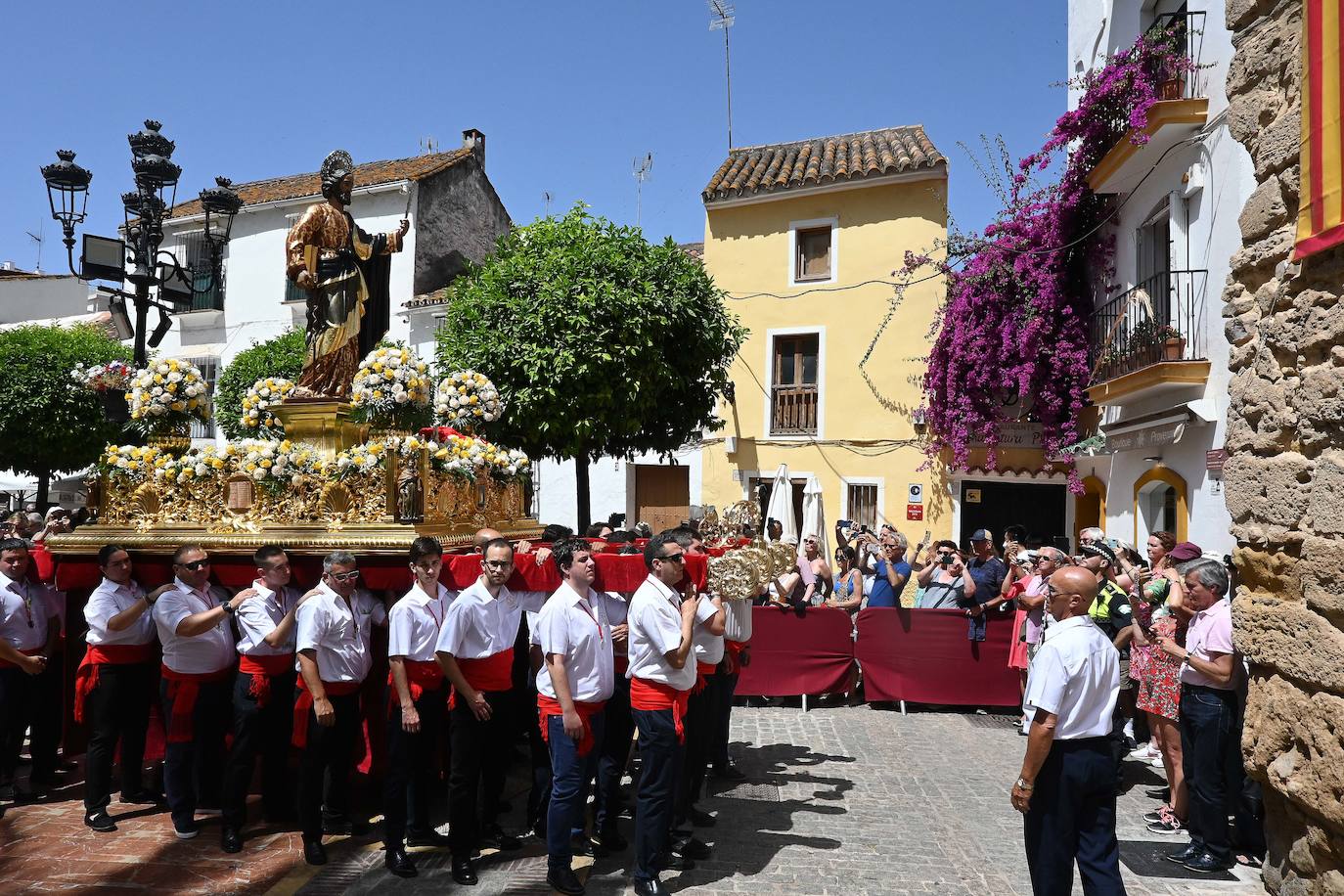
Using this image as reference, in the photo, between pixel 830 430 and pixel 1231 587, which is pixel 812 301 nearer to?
pixel 830 430

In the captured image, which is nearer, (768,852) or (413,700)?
(413,700)

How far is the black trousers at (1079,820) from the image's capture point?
409cm

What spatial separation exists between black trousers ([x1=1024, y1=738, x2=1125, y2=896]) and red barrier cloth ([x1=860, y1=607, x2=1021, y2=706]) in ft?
17.7

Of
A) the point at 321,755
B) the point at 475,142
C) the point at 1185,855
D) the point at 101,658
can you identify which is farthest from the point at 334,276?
the point at 475,142

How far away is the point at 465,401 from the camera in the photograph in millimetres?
7570

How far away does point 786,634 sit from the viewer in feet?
31.9

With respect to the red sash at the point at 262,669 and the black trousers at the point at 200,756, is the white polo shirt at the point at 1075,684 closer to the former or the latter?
the red sash at the point at 262,669

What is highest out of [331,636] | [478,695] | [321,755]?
[331,636]

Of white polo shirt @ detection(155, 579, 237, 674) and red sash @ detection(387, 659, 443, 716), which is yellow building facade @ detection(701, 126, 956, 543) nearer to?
red sash @ detection(387, 659, 443, 716)

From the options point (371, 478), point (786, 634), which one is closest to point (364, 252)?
point (371, 478)

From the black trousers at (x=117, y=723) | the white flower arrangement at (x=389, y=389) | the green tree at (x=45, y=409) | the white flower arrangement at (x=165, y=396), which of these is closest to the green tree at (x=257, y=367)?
the green tree at (x=45, y=409)

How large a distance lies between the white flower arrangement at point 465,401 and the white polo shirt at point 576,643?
2.90m

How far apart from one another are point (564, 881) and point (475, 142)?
23.1 meters

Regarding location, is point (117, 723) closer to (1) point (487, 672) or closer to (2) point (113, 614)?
(2) point (113, 614)
